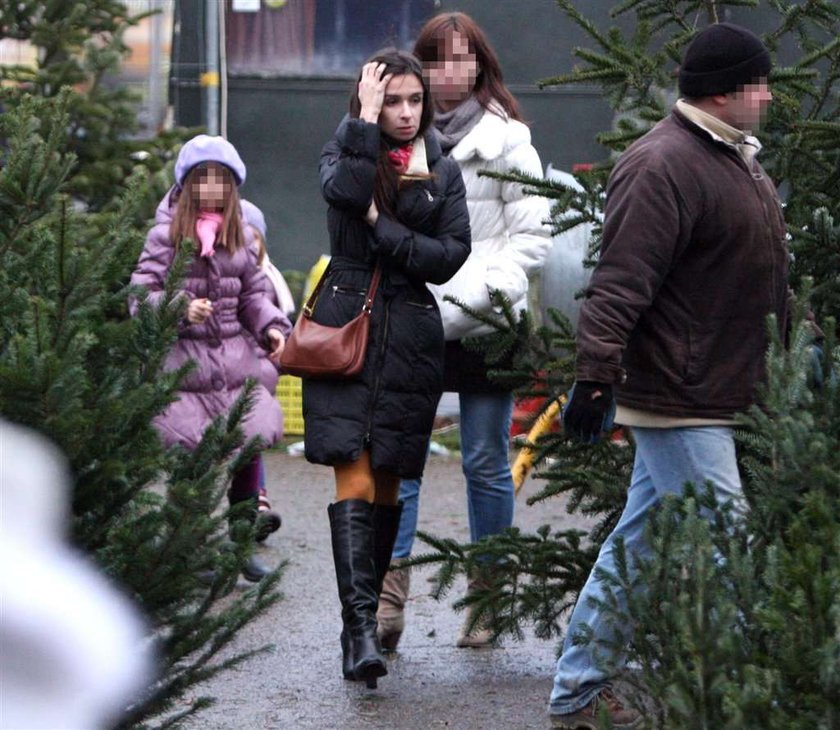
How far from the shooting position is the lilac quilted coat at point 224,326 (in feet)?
23.4

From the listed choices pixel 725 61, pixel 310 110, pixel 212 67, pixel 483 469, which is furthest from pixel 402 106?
pixel 310 110

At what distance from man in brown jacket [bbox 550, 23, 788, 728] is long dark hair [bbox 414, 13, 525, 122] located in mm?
1554

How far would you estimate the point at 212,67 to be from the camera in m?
12.4

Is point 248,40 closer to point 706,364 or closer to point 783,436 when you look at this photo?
point 706,364

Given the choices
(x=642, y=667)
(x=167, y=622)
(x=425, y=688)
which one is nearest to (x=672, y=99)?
(x=425, y=688)

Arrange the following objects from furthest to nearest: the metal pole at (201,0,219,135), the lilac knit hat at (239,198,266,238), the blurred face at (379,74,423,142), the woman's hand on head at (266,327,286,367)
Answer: the metal pole at (201,0,219,135)
the lilac knit hat at (239,198,266,238)
the woman's hand on head at (266,327,286,367)
the blurred face at (379,74,423,142)

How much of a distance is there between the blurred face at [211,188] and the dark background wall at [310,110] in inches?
211

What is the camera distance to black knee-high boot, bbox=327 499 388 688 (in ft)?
17.8

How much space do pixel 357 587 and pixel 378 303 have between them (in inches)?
35.1

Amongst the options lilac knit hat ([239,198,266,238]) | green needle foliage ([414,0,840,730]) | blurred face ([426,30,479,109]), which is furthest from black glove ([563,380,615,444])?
lilac knit hat ([239,198,266,238])

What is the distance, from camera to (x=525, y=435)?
5887mm

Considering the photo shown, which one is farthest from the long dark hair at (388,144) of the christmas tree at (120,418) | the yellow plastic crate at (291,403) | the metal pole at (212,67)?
the metal pole at (212,67)

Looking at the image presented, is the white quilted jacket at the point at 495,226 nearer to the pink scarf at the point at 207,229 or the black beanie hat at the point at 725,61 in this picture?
the pink scarf at the point at 207,229

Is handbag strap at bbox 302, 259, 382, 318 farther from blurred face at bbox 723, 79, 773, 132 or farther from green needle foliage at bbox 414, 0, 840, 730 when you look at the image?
blurred face at bbox 723, 79, 773, 132
